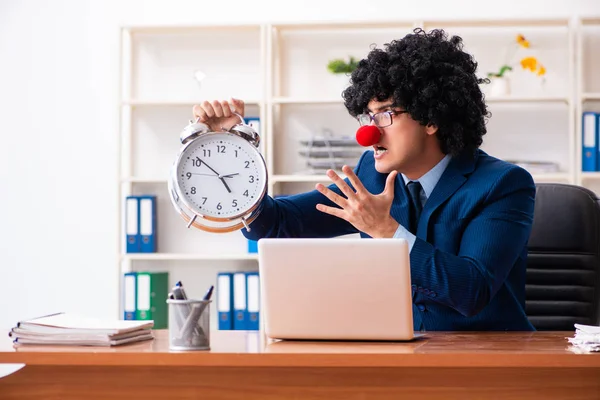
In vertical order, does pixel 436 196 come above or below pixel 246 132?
below

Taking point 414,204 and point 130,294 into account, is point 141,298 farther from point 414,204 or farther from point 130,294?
point 414,204

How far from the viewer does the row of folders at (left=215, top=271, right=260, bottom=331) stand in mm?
3590

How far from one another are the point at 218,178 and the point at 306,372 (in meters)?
0.51

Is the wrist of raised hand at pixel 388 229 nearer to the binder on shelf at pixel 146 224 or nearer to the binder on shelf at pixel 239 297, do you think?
the binder on shelf at pixel 239 297

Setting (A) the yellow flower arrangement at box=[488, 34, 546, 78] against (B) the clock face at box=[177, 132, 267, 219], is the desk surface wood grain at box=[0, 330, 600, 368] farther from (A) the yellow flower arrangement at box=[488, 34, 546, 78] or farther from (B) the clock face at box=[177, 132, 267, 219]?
(A) the yellow flower arrangement at box=[488, 34, 546, 78]

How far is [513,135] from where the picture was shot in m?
3.77

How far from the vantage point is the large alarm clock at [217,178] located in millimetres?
1654

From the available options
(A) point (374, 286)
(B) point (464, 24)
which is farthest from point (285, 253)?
(B) point (464, 24)

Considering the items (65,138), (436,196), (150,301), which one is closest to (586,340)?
(436,196)

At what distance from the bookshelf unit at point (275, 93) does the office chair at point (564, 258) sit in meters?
1.57

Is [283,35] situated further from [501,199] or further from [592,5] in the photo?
[501,199]

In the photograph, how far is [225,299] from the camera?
3.63 metres

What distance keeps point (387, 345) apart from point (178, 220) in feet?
8.72

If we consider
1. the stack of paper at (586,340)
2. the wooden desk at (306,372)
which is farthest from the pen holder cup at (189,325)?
the stack of paper at (586,340)
